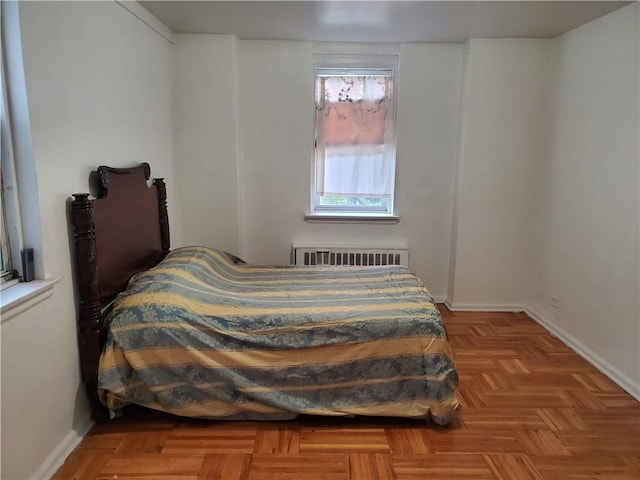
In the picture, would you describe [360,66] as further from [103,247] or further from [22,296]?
[22,296]

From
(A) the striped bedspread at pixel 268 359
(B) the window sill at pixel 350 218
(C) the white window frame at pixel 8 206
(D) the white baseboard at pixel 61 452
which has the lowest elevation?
(D) the white baseboard at pixel 61 452

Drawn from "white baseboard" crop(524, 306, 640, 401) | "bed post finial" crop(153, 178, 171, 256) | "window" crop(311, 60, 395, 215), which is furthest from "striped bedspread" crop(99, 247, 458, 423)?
"window" crop(311, 60, 395, 215)

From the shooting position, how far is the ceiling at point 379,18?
2.83 meters

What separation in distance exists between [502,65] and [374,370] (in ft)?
8.81

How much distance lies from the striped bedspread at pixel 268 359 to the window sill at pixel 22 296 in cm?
41

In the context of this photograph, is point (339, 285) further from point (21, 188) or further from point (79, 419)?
point (21, 188)

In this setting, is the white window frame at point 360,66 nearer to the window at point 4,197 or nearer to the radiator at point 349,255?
the radiator at point 349,255

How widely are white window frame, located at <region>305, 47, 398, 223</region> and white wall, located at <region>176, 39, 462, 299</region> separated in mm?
70

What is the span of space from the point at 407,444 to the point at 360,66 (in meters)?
2.91

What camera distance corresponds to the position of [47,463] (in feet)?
6.30

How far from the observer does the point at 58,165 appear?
78.7 inches

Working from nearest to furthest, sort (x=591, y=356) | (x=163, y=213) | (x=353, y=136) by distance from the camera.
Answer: (x=591, y=356)
(x=163, y=213)
(x=353, y=136)

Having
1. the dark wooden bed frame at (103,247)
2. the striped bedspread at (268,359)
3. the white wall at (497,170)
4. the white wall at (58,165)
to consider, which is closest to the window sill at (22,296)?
the white wall at (58,165)

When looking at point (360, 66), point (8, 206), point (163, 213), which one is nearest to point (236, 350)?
point (8, 206)
